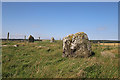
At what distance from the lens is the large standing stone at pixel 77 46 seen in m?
9.95

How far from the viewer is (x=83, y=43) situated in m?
10.1

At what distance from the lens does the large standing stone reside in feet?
32.7

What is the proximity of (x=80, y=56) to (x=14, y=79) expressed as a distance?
6257 millimetres

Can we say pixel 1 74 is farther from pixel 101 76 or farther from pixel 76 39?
pixel 76 39

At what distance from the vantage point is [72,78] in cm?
496

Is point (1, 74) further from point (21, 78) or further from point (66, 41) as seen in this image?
point (66, 41)

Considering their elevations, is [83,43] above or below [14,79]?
above

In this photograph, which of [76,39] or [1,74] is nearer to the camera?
[1,74]

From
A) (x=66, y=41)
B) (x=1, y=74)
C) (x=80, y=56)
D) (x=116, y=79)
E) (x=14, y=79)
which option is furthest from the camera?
(x=66, y=41)

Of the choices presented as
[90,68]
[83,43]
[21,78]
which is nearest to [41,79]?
[21,78]

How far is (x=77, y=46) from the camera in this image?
33.1 feet

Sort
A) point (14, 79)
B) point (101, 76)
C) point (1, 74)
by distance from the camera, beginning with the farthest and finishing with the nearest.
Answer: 1. point (1, 74)
2. point (14, 79)
3. point (101, 76)

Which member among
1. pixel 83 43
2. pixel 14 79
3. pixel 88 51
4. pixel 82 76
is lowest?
pixel 14 79

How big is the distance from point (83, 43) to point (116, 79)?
5.60 metres
